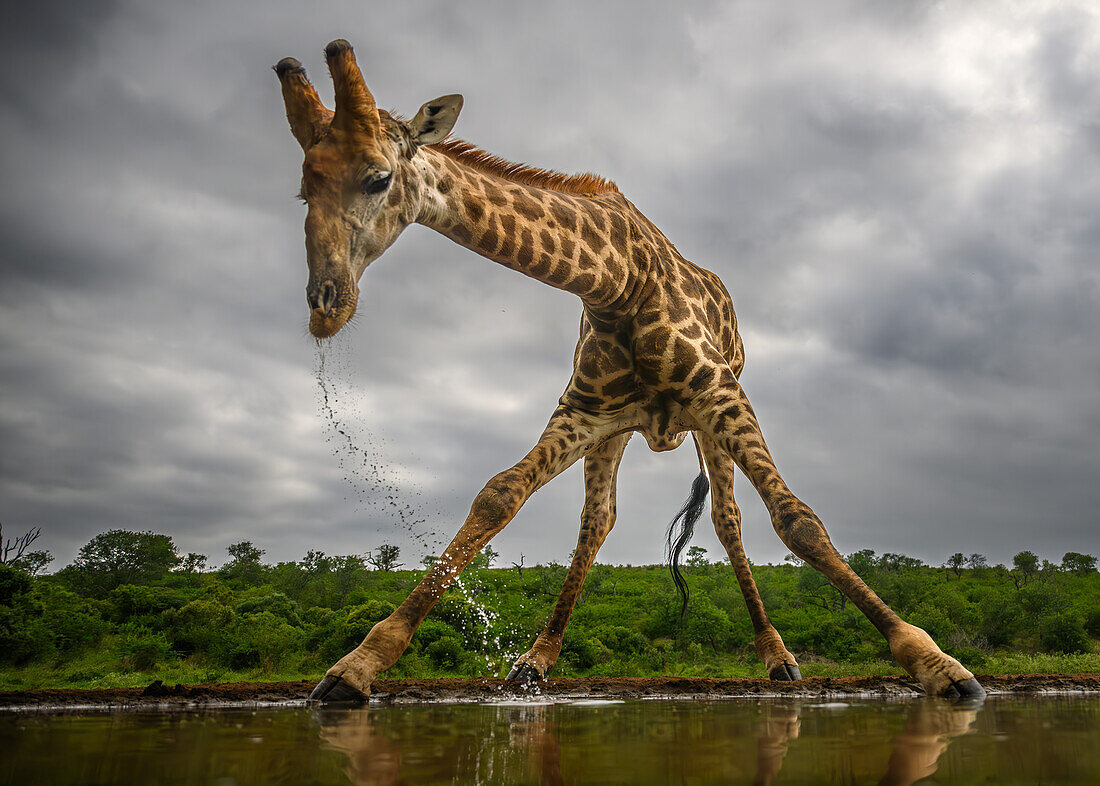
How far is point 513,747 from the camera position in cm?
189

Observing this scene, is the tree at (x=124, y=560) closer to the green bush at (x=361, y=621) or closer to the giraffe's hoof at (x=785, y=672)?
the green bush at (x=361, y=621)

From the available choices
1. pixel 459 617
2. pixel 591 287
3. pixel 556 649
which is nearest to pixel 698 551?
pixel 459 617

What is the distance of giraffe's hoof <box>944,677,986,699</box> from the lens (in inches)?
143

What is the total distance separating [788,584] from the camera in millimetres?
17844

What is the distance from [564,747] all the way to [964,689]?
287 centimetres

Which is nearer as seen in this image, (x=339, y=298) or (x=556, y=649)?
(x=339, y=298)

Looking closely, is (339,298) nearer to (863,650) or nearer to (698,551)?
(863,650)

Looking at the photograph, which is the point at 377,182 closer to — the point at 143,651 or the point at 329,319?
the point at 329,319

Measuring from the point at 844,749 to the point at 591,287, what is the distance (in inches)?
139

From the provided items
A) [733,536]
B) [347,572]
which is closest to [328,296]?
[733,536]

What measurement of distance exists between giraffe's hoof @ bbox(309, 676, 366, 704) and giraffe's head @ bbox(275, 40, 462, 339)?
5.98 feet

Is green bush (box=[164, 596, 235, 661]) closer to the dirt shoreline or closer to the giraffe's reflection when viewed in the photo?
the dirt shoreline

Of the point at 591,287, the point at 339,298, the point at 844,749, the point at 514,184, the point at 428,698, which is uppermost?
the point at 514,184

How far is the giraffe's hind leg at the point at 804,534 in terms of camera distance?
379 centimetres
